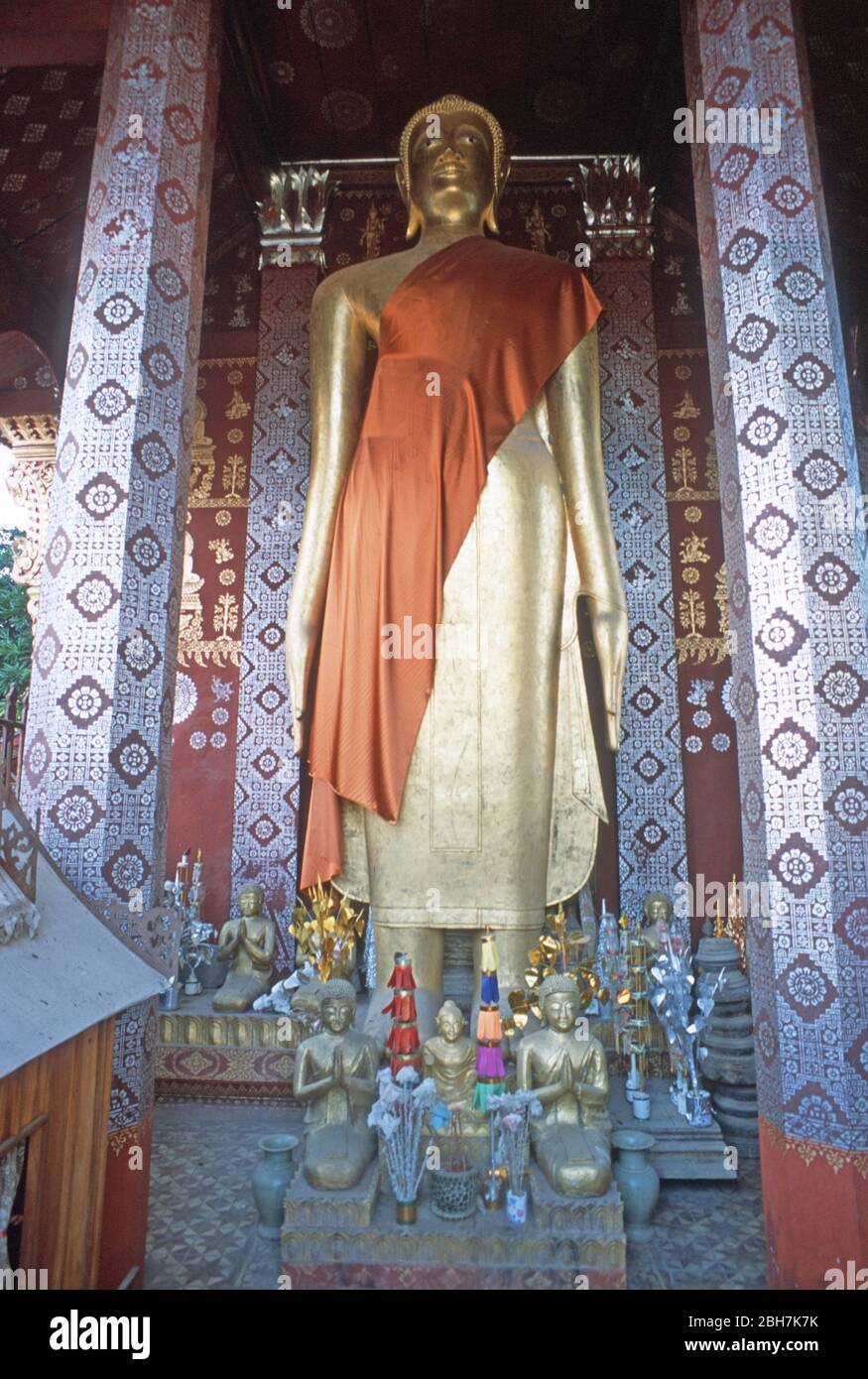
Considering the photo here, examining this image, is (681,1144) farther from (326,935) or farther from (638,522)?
(638,522)

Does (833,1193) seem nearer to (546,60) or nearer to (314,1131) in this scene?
(314,1131)

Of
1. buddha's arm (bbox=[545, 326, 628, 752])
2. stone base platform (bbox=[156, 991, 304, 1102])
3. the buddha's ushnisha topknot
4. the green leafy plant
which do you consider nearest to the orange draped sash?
buddha's arm (bbox=[545, 326, 628, 752])

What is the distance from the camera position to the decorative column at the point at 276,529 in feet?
16.8

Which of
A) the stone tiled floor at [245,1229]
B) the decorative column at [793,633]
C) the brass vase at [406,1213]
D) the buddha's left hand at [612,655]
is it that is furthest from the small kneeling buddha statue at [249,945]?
the decorative column at [793,633]

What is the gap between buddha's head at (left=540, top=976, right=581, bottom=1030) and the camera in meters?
3.00

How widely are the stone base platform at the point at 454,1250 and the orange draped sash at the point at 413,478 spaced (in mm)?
1824

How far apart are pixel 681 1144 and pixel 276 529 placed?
154 inches

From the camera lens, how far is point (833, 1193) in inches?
96.3

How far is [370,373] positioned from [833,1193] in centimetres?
442

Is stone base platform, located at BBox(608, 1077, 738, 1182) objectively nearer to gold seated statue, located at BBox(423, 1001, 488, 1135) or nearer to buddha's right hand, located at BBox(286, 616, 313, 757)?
gold seated statue, located at BBox(423, 1001, 488, 1135)

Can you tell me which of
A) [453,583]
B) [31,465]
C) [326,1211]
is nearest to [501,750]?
[453,583]

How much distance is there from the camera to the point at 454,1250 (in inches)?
100

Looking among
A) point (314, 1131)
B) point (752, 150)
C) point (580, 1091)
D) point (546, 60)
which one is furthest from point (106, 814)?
point (546, 60)

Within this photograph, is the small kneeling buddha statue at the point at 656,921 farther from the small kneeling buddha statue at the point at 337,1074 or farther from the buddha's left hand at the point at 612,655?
the small kneeling buddha statue at the point at 337,1074
